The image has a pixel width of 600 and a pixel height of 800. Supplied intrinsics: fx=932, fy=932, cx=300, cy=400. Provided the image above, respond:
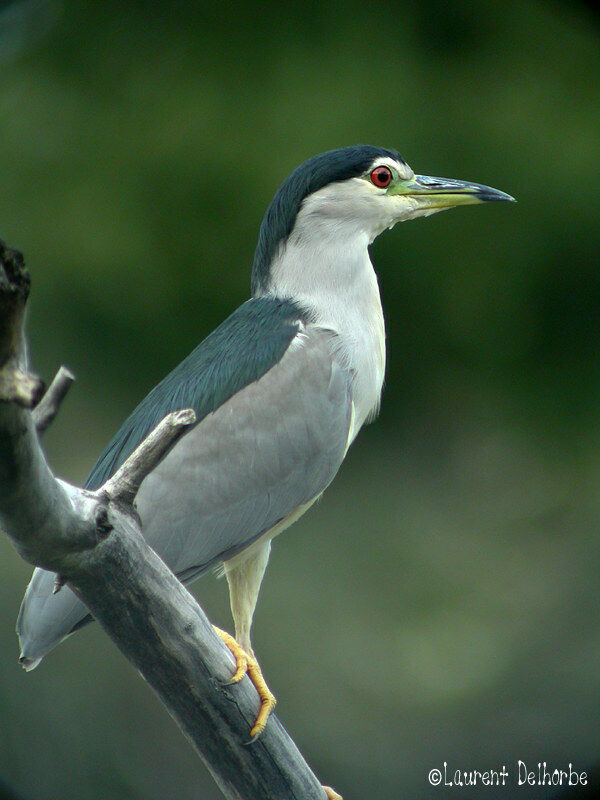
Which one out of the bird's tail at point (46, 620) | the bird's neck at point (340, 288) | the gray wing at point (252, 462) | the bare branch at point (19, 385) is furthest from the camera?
the bird's neck at point (340, 288)

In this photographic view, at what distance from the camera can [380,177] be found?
2.11 metres

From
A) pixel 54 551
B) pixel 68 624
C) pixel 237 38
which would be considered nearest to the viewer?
pixel 54 551

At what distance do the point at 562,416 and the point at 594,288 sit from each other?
0.67 metres

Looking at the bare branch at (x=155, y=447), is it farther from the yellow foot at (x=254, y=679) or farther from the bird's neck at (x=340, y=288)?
the bird's neck at (x=340, y=288)

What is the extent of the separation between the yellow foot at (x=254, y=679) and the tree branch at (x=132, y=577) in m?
0.01

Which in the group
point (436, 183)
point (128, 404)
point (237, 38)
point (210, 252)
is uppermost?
point (237, 38)

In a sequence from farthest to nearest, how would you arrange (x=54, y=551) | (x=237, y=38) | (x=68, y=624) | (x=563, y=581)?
(x=237, y=38) < (x=563, y=581) < (x=68, y=624) < (x=54, y=551)

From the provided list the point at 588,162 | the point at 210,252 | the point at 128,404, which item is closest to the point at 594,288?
the point at 588,162

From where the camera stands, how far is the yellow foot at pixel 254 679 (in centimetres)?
143

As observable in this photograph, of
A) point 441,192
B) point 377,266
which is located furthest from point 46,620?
point 377,266

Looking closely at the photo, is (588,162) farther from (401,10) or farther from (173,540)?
(173,540)

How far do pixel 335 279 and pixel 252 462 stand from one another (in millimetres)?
467

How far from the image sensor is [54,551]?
1.10 meters

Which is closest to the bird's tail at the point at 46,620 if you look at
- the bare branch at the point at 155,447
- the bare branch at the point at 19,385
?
the bare branch at the point at 155,447
